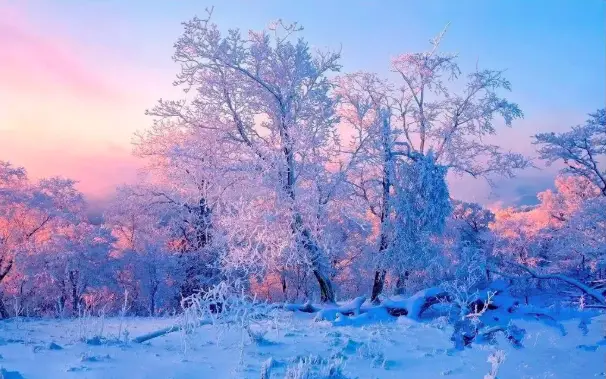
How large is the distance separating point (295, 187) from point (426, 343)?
726 cm

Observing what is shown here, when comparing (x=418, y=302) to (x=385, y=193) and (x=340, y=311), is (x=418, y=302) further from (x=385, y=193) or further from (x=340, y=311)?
(x=385, y=193)

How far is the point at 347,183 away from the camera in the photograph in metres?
16.5

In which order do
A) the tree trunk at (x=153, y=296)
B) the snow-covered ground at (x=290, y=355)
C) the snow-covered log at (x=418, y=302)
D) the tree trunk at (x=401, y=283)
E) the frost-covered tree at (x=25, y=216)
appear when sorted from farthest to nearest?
the tree trunk at (x=153, y=296) → the frost-covered tree at (x=25, y=216) → the tree trunk at (x=401, y=283) → the snow-covered log at (x=418, y=302) → the snow-covered ground at (x=290, y=355)

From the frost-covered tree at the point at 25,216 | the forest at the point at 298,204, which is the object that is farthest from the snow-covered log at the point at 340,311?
the frost-covered tree at the point at 25,216

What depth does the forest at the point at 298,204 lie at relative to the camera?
45.0 feet

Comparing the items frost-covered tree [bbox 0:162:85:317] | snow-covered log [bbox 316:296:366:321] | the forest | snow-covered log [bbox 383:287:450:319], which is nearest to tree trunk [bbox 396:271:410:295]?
the forest

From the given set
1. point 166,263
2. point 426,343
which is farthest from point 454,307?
point 166,263

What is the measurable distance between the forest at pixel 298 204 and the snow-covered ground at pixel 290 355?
0.57 meters

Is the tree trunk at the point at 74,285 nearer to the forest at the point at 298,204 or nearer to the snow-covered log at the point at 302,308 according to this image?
the forest at the point at 298,204

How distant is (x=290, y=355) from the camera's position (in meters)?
6.62

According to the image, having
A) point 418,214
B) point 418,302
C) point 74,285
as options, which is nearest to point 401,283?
point 418,214

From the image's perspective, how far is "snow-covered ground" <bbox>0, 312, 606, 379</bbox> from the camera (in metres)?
5.46

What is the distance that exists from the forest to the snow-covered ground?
570 millimetres

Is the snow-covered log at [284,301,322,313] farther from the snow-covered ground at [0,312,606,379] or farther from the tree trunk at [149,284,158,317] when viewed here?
the tree trunk at [149,284,158,317]
